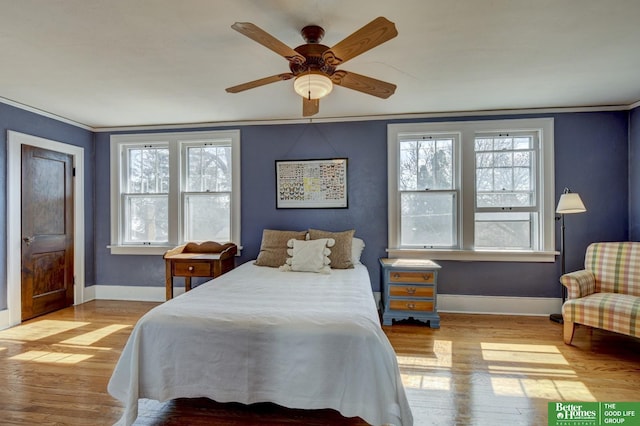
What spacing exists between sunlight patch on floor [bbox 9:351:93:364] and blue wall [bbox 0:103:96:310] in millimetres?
1053

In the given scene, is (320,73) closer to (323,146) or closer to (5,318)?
(323,146)

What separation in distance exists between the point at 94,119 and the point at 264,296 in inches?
135

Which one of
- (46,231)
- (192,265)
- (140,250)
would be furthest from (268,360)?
(46,231)

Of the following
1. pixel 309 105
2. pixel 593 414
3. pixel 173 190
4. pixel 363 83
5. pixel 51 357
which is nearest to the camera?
pixel 593 414

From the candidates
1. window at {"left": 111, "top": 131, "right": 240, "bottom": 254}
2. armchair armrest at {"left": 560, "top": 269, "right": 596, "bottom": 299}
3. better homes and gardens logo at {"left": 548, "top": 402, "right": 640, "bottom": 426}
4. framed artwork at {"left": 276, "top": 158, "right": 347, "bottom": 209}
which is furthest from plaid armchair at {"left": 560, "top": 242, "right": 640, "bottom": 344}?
window at {"left": 111, "top": 131, "right": 240, "bottom": 254}

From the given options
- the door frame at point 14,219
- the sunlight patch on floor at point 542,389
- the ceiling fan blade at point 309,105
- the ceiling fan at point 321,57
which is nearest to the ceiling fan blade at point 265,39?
the ceiling fan at point 321,57

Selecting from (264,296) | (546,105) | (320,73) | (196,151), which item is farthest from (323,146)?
(546,105)

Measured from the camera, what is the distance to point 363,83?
2049 millimetres

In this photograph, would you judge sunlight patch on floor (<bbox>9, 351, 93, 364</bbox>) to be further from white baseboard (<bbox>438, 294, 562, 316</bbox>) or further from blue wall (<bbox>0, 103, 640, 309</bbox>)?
white baseboard (<bbox>438, 294, 562, 316</bbox>)

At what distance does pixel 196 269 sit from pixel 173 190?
1267 millimetres

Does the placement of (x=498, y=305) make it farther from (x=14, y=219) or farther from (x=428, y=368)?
(x=14, y=219)

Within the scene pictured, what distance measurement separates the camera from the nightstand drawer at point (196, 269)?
3.40 metres

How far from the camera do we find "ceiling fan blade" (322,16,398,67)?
1.47 m

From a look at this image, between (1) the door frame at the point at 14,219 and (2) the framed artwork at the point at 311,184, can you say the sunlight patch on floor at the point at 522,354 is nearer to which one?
(2) the framed artwork at the point at 311,184
